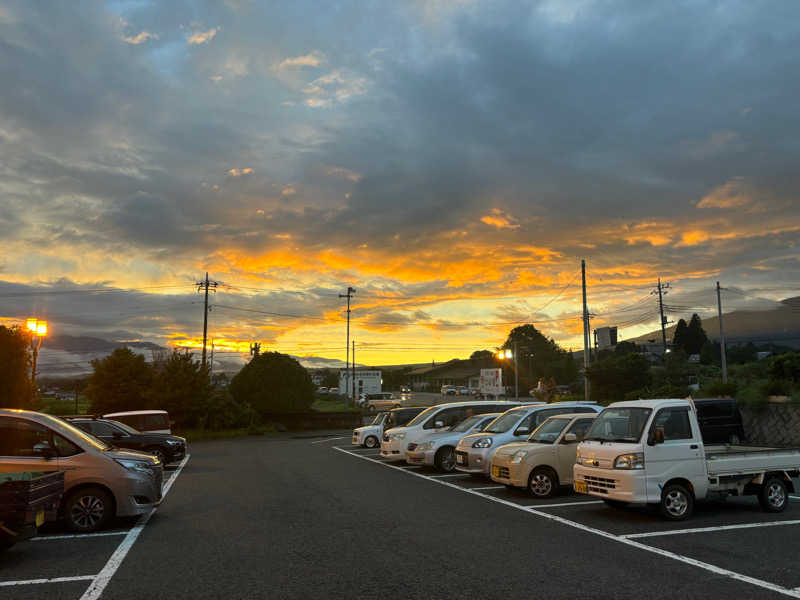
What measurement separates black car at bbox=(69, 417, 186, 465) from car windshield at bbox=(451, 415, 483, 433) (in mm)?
8296

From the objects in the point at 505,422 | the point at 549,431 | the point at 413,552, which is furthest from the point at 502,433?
the point at 413,552

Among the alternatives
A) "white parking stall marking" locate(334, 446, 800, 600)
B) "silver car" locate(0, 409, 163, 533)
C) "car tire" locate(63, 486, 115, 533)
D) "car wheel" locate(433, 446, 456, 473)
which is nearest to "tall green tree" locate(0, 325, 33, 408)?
"car wheel" locate(433, 446, 456, 473)

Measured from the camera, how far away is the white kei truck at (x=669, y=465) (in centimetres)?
961

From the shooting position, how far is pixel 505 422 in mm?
15586

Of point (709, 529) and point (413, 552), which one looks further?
point (709, 529)

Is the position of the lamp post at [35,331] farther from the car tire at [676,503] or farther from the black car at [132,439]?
the car tire at [676,503]

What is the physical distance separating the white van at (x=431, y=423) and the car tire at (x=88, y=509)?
1022cm

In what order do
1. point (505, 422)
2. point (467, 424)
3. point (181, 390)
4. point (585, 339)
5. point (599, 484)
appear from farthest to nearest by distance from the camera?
point (181, 390) < point (585, 339) < point (467, 424) < point (505, 422) < point (599, 484)

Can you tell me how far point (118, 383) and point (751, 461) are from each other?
32.8 metres

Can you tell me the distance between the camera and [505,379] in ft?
341

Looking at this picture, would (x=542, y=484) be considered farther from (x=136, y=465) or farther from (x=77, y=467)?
(x=77, y=467)

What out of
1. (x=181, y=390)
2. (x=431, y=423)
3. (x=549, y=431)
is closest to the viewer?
(x=549, y=431)

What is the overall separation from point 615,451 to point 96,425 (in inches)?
569

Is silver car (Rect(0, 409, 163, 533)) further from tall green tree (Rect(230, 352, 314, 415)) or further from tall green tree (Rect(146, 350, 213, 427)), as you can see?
tall green tree (Rect(230, 352, 314, 415))
